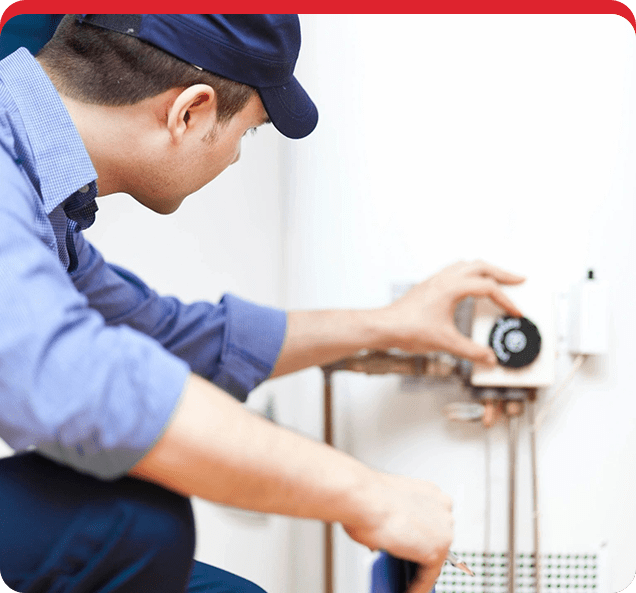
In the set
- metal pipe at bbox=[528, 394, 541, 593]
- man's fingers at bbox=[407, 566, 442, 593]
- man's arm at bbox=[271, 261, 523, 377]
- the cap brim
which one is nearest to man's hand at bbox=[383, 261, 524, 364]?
man's arm at bbox=[271, 261, 523, 377]

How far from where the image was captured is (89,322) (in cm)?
53

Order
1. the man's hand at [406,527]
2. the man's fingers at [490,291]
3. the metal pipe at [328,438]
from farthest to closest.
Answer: the metal pipe at [328,438], the man's fingers at [490,291], the man's hand at [406,527]

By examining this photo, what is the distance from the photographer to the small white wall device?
950mm

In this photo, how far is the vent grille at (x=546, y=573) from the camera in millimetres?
1003

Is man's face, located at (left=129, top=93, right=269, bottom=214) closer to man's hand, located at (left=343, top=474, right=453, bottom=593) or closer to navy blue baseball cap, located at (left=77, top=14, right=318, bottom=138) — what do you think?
navy blue baseball cap, located at (left=77, top=14, right=318, bottom=138)

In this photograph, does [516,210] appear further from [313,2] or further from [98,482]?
[98,482]

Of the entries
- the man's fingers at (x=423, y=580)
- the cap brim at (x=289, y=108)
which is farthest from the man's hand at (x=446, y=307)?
the man's fingers at (x=423, y=580)

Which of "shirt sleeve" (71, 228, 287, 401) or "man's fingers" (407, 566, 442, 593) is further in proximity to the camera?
"shirt sleeve" (71, 228, 287, 401)

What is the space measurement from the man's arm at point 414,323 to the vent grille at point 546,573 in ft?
1.01

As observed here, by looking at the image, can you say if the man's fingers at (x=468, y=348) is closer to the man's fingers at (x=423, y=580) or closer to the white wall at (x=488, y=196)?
the white wall at (x=488, y=196)

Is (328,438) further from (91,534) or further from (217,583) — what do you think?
(91,534)

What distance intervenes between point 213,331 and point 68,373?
0.50 m

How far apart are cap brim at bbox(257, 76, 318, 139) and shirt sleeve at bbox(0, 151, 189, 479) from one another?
39 centimetres

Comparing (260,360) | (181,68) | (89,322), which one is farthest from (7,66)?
(260,360)
